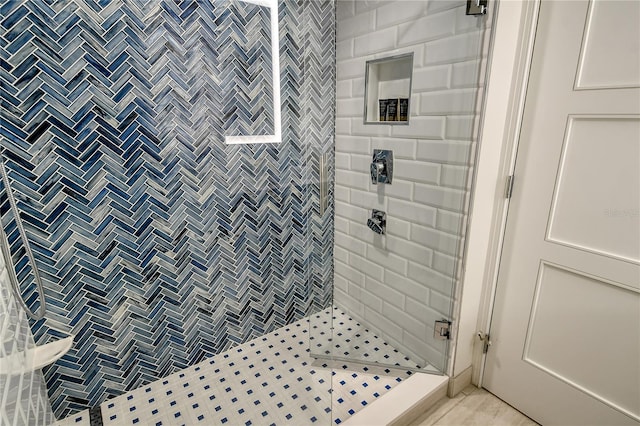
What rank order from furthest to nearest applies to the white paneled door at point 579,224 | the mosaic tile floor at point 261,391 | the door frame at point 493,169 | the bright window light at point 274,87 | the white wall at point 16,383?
the bright window light at point 274,87, the mosaic tile floor at point 261,391, the door frame at point 493,169, the white paneled door at point 579,224, the white wall at point 16,383

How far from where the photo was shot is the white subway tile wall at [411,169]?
143 centimetres

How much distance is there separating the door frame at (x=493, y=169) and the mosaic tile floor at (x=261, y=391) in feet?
1.32

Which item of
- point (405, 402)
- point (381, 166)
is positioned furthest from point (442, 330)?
point (381, 166)

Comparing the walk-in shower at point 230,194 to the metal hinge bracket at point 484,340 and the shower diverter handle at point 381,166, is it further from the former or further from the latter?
the metal hinge bracket at point 484,340

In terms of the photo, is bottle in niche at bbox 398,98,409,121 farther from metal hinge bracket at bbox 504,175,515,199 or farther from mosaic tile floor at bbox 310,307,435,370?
mosaic tile floor at bbox 310,307,435,370

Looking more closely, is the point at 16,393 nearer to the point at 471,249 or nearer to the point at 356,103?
the point at 471,249

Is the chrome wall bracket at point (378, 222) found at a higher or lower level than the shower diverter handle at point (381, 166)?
lower

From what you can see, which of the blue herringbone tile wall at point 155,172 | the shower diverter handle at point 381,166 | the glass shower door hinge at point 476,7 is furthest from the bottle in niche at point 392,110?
the glass shower door hinge at point 476,7

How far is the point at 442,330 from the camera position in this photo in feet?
5.43

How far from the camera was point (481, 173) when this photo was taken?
4.61 feet

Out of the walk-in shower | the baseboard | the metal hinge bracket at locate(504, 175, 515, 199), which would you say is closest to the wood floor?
the baseboard

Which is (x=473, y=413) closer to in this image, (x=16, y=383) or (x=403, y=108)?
(x=403, y=108)

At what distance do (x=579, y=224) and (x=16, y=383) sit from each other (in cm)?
185

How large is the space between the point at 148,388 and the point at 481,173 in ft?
6.30
